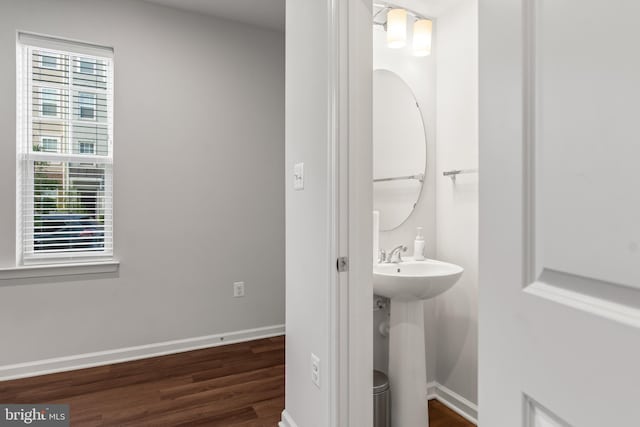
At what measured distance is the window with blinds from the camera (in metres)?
2.46

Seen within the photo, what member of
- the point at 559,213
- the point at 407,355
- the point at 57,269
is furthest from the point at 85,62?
the point at 559,213

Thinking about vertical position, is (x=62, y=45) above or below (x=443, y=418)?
above

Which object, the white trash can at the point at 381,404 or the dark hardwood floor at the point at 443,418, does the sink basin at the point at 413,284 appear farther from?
the dark hardwood floor at the point at 443,418

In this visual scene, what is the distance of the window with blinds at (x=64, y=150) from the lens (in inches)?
96.7

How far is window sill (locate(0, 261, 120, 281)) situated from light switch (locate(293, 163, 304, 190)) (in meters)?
1.75

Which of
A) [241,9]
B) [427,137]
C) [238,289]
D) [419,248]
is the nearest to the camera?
[419,248]

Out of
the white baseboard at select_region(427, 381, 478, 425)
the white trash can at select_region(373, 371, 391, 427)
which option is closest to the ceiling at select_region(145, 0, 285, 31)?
the white trash can at select_region(373, 371, 391, 427)

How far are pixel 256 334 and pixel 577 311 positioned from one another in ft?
9.76

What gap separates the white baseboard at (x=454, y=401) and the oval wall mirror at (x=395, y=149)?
1.02m

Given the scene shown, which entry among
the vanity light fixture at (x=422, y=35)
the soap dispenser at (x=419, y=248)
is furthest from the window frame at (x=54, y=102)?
the soap dispenser at (x=419, y=248)

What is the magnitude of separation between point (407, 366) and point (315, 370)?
1.73 feet

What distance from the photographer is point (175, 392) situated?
2207mm

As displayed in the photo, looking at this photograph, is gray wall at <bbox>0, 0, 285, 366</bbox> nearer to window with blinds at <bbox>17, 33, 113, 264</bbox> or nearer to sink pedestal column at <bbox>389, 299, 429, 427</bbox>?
window with blinds at <bbox>17, 33, 113, 264</bbox>

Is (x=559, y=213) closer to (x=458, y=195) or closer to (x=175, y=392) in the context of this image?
(x=458, y=195)
